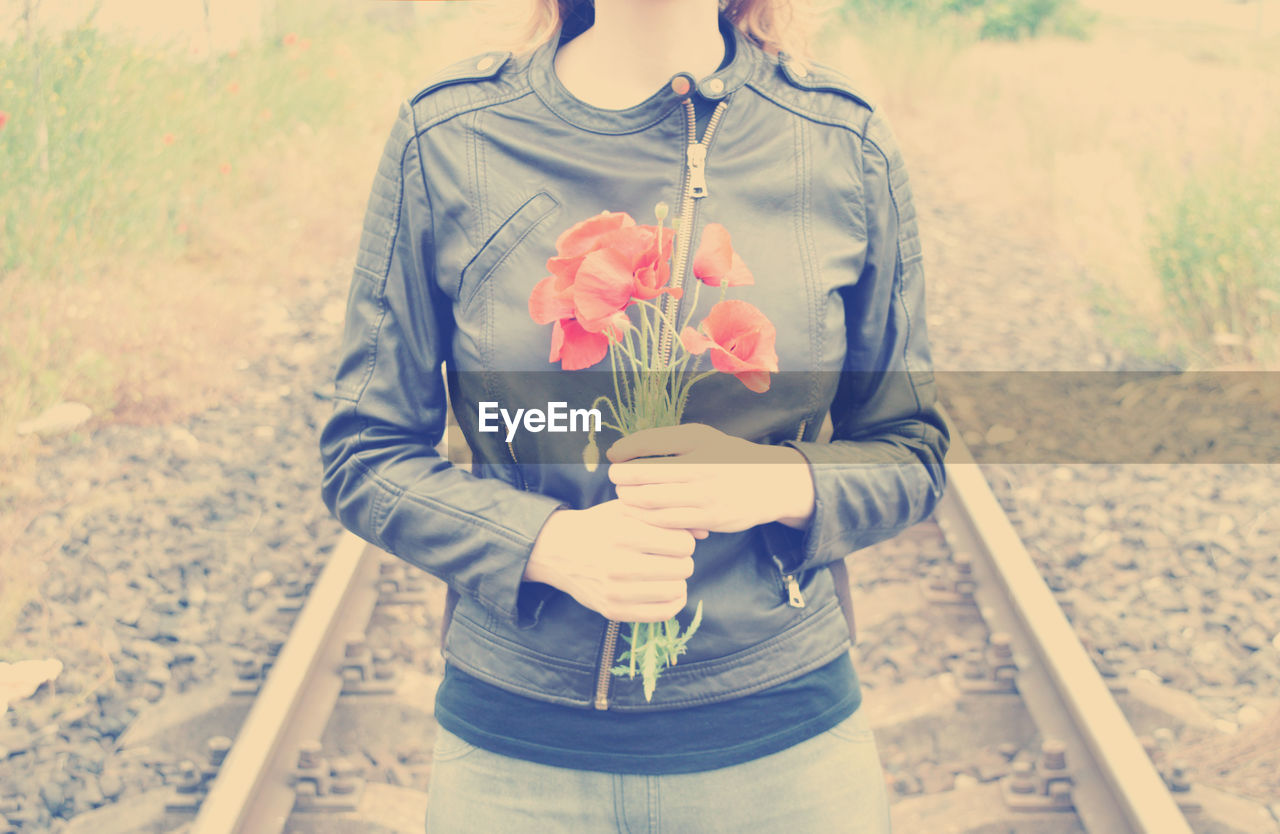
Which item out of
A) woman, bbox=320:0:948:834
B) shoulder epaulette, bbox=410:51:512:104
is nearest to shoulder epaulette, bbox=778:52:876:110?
woman, bbox=320:0:948:834

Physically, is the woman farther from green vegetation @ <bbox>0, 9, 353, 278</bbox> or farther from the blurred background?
green vegetation @ <bbox>0, 9, 353, 278</bbox>

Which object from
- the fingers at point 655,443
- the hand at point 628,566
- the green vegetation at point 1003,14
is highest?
the fingers at point 655,443

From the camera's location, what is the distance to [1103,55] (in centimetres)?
1220

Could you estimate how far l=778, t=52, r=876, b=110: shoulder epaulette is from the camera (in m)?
1.75

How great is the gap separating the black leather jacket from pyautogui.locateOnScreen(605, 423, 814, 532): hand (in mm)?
132

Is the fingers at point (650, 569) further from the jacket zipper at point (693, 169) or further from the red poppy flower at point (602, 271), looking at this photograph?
the jacket zipper at point (693, 169)

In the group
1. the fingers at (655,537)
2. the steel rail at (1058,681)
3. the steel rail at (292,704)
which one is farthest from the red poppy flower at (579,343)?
the steel rail at (1058,681)

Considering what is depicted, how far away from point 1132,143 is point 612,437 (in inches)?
320

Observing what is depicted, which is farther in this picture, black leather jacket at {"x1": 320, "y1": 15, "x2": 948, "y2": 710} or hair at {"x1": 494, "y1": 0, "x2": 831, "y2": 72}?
hair at {"x1": 494, "y1": 0, "x2": 831, "y2": 72}

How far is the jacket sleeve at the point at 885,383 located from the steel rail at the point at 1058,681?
4.67 feet

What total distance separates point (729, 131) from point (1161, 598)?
117 inches

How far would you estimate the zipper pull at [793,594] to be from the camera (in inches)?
66.4

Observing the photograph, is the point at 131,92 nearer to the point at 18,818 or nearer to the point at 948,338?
the point at 18,818

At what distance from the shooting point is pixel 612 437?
1637mm
